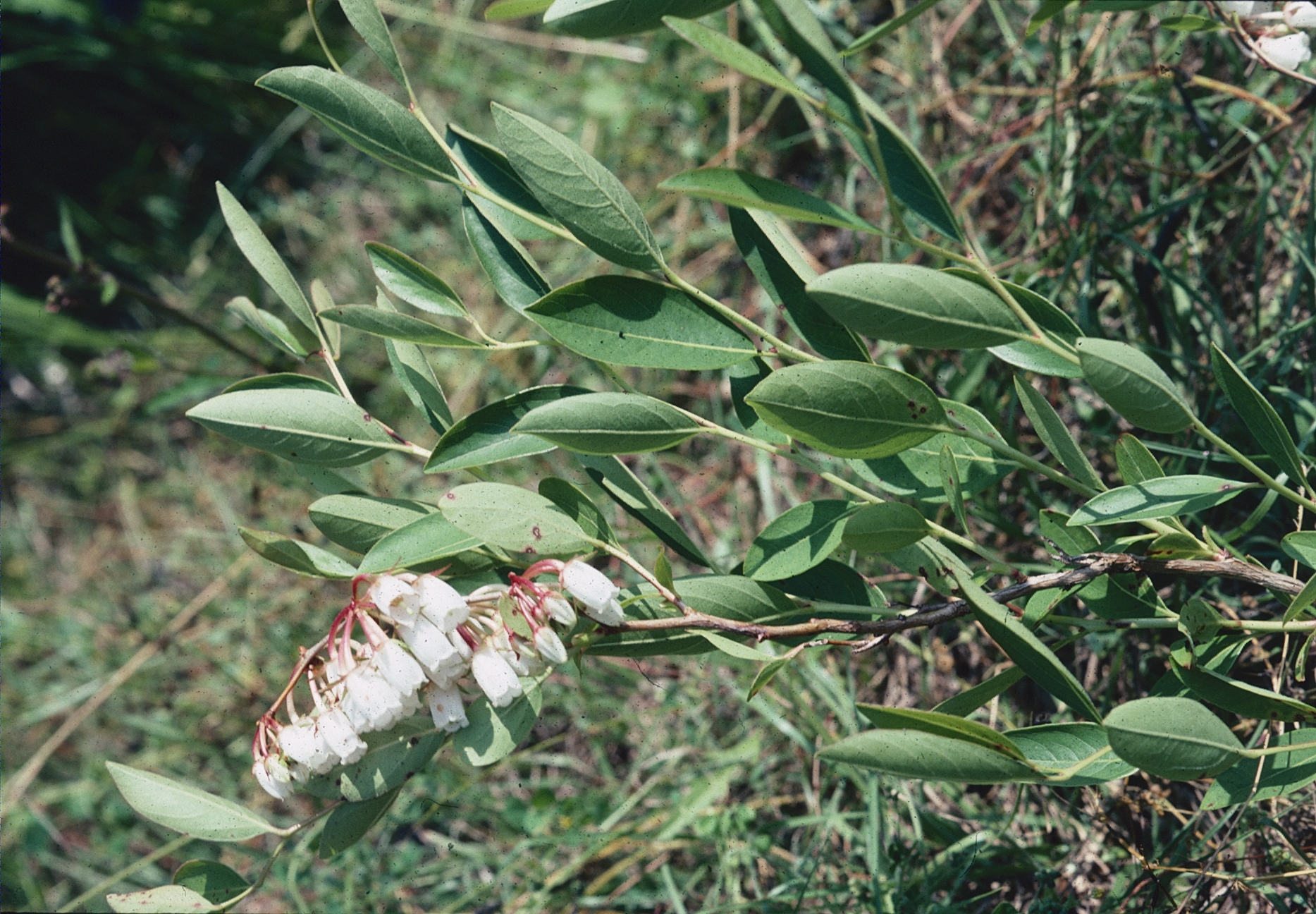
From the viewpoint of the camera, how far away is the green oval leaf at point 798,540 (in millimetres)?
726

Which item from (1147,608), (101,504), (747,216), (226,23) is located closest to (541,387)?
(747,216)

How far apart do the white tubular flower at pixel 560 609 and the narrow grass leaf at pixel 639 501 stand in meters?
0.14

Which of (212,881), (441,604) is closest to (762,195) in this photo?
(441,604)

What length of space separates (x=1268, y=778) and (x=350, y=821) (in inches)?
27.5

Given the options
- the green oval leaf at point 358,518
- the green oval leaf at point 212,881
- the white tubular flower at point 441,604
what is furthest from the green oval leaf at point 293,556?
the green oval leaf at point 212,881

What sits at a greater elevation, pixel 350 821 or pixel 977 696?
pixel 977 696

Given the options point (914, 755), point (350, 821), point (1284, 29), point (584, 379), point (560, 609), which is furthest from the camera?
point (584, 379)

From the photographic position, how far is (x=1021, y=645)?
0.62 meters

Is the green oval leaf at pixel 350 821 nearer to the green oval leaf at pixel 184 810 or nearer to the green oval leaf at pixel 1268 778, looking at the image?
the green oval leaf at pixel 184 810

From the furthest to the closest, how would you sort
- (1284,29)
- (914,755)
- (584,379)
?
1. (584,379)
2. (1284,29)
3. (914,755)

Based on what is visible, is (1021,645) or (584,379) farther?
(584,379)

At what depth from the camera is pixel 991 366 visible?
1311 mm

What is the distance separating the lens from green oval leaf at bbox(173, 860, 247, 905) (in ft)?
2.57

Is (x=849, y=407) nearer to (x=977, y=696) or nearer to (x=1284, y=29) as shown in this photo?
(x=977, y=696)
